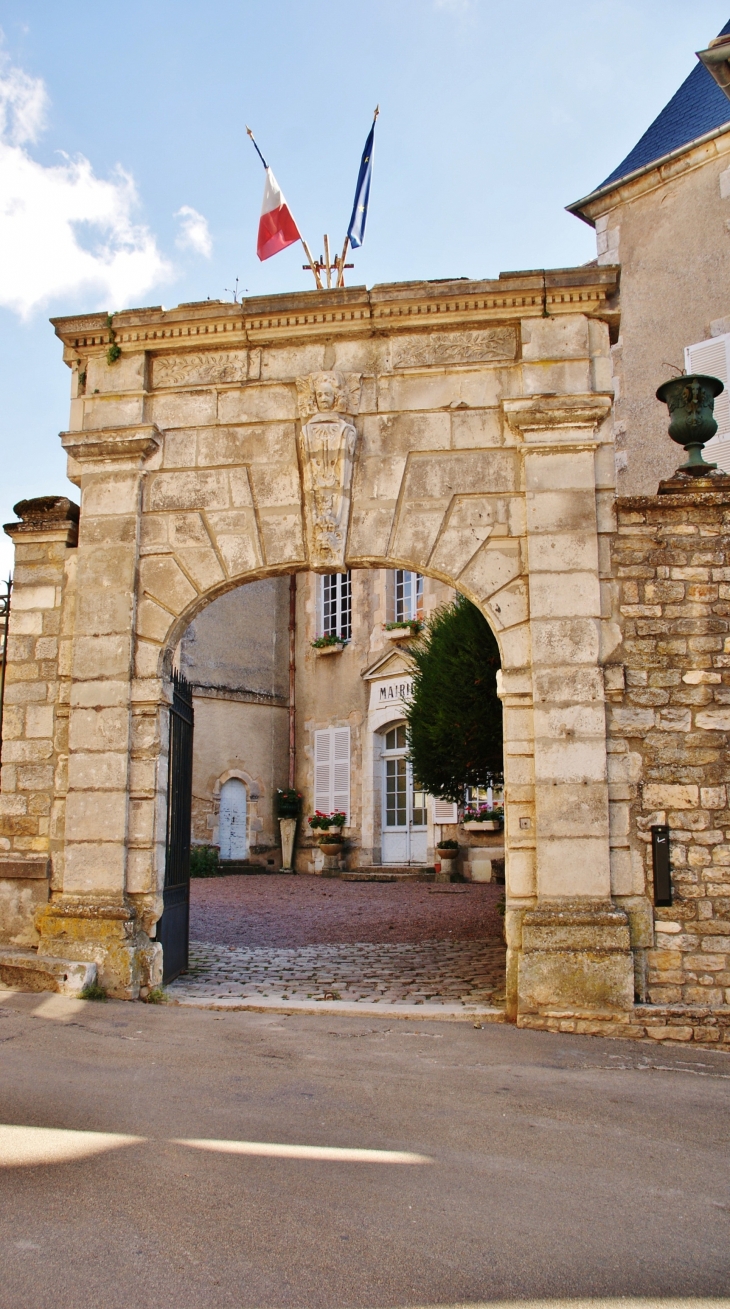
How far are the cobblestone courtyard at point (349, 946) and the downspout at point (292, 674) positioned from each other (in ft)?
13.1

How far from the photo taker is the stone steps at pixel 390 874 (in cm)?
1306

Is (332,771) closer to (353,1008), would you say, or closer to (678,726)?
(353,1008)

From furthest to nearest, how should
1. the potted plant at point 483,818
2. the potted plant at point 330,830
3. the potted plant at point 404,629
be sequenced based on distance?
the potted plant at point 330,830 < the potted plant at point 404,629 < the potted plant at point 483,818

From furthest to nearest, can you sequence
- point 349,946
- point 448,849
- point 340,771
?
1. point 340,771
2. point 448,849
3. point 349,946

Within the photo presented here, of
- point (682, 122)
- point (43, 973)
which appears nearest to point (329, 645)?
point (682, 122)

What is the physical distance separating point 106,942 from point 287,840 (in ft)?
34.6

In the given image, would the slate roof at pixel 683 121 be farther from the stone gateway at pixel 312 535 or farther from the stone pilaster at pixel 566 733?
the stone pilaster at pixel 566 733

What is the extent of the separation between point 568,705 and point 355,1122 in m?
2.33

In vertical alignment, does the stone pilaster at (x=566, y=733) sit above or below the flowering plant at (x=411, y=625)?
below

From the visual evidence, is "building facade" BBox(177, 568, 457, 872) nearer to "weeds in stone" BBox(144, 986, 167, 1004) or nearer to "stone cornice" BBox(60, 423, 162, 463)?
"stone cornice" BBox(60, 423, 162, 463)

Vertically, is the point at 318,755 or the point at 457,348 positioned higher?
the point at 457,348

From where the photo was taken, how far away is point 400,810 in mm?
14250

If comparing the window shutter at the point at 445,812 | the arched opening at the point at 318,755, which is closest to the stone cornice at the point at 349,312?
the arched opening at the point at 318,755

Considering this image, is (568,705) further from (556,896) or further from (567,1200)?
(567,1200)
